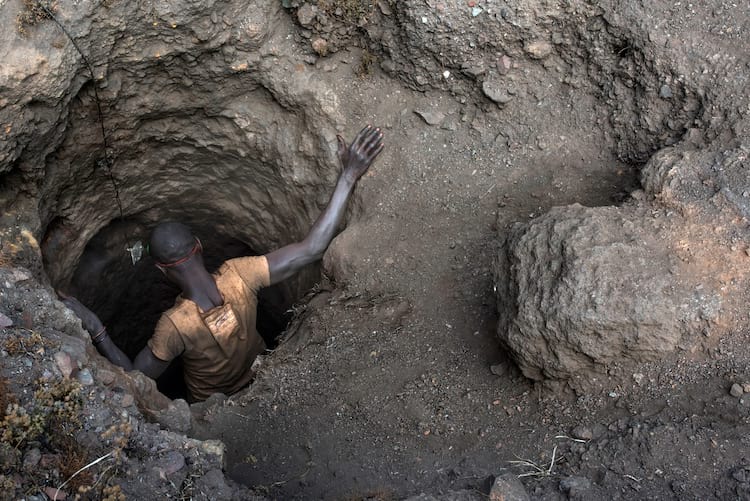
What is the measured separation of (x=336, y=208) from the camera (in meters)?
4.20

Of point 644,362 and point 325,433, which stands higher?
point 644,362

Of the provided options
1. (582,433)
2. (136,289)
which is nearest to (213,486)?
(582,433)

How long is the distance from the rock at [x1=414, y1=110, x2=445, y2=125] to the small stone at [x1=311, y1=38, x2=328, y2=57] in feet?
2.46

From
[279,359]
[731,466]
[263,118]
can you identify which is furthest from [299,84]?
[731,466]

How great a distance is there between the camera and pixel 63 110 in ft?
12.3

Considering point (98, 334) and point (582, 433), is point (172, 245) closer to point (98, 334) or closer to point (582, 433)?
point (98, 334)

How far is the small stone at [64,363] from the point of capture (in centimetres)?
268

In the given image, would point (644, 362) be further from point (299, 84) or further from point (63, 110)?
point (63, 110)

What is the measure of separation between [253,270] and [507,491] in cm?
248

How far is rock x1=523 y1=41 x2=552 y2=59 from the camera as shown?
3811 millimetres

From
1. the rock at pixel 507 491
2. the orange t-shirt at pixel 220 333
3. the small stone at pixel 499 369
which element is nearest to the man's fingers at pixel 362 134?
the orange t-shirt at pixel 220 333

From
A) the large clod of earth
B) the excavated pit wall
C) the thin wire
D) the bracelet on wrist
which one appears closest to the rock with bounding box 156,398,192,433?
the large clod of earth

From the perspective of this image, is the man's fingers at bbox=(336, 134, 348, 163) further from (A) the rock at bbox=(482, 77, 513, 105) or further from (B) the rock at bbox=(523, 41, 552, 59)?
(B) the rock at bbox=(523, 41, 552, 59)

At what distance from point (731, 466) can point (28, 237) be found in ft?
13.1
